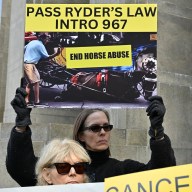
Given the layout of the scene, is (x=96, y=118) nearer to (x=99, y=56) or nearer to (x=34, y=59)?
(x=99, y=56)

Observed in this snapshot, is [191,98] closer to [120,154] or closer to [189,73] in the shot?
[189,73]

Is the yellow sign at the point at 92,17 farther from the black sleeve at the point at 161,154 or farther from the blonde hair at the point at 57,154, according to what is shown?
the blonde hair at the point at 57,154

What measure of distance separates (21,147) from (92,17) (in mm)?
2754

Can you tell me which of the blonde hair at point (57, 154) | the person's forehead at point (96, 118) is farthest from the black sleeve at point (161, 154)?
the blonde hair at point (57, 154)

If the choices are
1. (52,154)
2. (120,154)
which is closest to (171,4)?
(120,154)

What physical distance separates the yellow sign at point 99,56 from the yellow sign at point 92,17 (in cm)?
25

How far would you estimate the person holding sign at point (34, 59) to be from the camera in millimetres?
6035

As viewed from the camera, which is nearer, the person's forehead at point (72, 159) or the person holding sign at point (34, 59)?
the person's forehead at point (72, 159)

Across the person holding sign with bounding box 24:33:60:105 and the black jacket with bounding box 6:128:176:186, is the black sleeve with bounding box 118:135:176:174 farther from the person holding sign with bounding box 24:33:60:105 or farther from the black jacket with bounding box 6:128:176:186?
the person holding sign with bounding box 24:33:60:105

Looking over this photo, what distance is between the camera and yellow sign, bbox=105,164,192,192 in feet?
8.91

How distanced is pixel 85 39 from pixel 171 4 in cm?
332

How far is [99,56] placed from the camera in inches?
230

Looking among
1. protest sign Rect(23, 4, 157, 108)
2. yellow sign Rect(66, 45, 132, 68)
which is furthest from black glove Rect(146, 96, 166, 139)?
yellow sign Rect(66, 45, 132, 68)

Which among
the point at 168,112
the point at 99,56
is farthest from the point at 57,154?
the point at 168,112
